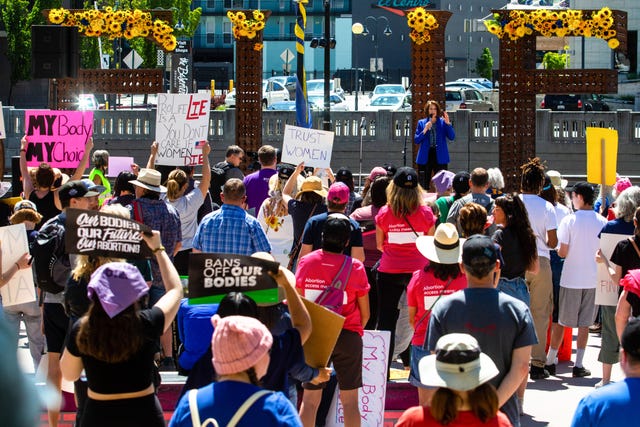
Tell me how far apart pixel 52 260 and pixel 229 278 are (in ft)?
A: 8.08

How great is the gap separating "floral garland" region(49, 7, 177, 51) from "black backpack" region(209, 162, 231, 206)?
7.45 m

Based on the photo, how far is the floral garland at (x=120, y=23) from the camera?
19.1 m

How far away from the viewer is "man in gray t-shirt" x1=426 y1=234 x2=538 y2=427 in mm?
5164

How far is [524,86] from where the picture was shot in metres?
19.1

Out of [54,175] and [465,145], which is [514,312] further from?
[465,145]

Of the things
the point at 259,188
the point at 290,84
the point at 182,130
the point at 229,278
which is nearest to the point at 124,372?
the point at 229,278

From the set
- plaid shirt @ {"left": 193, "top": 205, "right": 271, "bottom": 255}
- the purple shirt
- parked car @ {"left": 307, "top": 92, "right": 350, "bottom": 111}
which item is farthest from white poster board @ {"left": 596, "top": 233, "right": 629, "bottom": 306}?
parked car @ {"left": 307, "top": 92, "right": 350, "bottom": 111}

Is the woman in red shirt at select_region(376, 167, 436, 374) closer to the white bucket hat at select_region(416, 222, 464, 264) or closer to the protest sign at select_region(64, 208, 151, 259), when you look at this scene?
the white bucket hat at select_region(416, 222, 464, 264)

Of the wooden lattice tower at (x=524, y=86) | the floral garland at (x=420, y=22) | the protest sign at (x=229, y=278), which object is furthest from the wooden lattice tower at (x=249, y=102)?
the protest sign at (x=229, y=278)

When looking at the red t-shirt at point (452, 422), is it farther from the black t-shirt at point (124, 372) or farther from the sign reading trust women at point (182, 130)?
the sign reading trust women at point (182, 130)

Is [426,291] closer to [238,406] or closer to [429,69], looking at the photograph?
[238,406]

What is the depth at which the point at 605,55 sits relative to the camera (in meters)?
56.9

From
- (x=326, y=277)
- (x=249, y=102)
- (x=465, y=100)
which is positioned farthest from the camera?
(x=465, y=100)

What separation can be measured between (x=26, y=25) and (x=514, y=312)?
44924 millimetres
